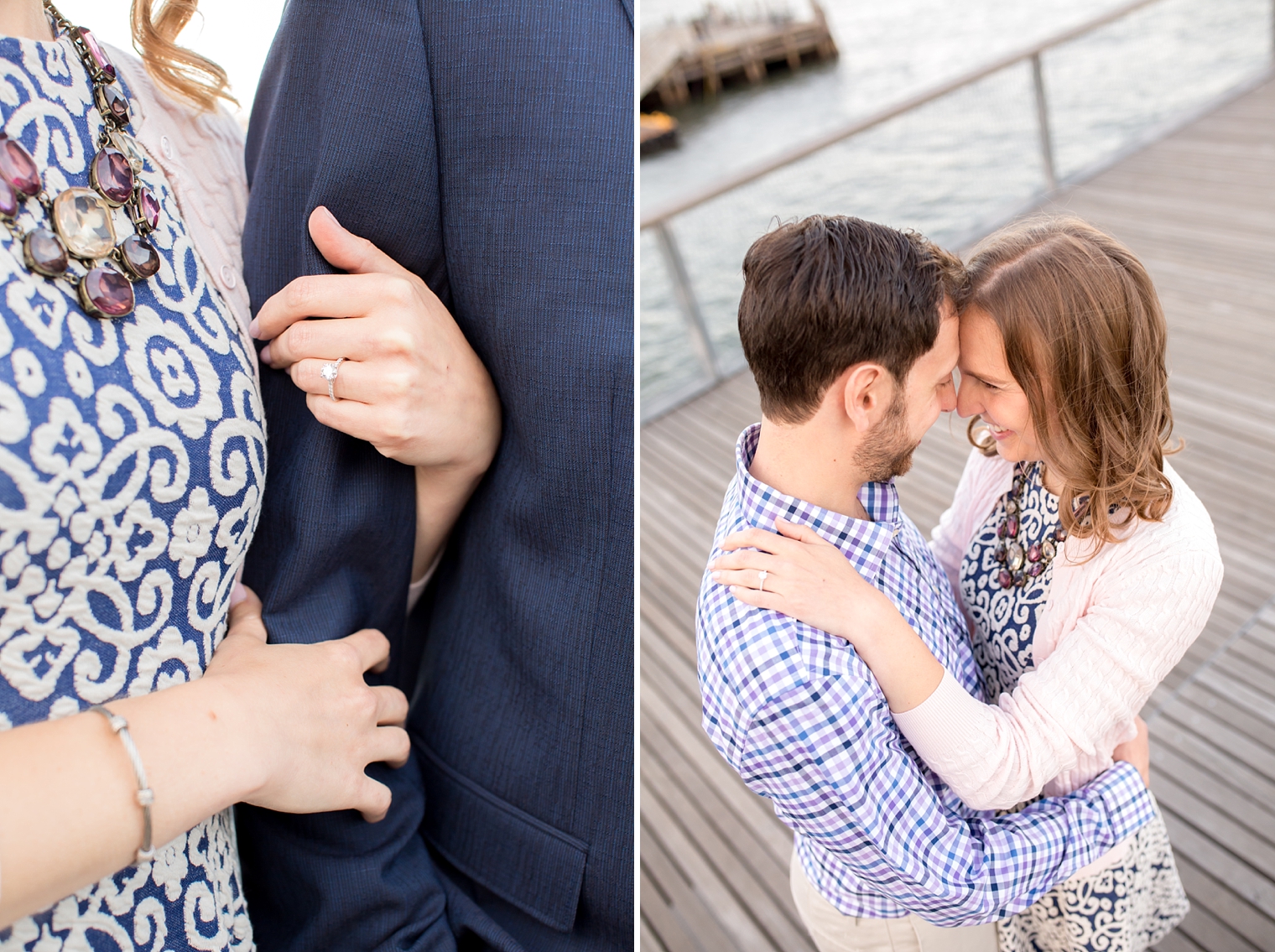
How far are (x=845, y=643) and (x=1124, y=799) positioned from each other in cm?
50

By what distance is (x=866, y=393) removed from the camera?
44.7 inches

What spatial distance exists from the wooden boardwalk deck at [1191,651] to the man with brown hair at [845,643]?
124 cm

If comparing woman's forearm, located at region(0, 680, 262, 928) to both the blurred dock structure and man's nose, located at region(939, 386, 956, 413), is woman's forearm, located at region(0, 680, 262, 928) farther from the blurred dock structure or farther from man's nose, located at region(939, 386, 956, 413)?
the blurred dock structure

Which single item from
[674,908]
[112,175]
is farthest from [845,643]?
[674,908]

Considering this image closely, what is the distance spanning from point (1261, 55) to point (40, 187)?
9.01m

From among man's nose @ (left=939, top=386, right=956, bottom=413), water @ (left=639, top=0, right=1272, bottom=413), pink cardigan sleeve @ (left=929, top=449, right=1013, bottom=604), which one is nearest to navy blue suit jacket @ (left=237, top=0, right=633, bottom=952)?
man's nose @ (left=939, top=386, right=956, bottom=413)

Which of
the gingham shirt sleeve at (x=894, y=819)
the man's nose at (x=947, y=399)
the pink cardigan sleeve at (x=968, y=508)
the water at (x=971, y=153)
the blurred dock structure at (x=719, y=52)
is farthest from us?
the blurred dock structure at (x=719, y=52)

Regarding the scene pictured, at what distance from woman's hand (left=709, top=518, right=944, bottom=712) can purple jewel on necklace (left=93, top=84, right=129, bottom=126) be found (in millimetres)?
763

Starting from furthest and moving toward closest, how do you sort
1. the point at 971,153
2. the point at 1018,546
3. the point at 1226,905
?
the point at 971,153 → the point at 1226,905 → the point at 1018,546

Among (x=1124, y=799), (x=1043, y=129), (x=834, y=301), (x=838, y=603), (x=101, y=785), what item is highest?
(x=101, y=785)

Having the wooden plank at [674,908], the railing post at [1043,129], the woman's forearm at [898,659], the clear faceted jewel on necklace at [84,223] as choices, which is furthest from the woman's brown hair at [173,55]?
the railing post at [1043,129]

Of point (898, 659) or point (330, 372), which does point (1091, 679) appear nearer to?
point (898, 659)

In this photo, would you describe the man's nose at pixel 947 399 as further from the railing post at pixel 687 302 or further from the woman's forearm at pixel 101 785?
the railing post at pixel 687 302

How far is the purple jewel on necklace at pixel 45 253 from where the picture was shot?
21.5 inches
